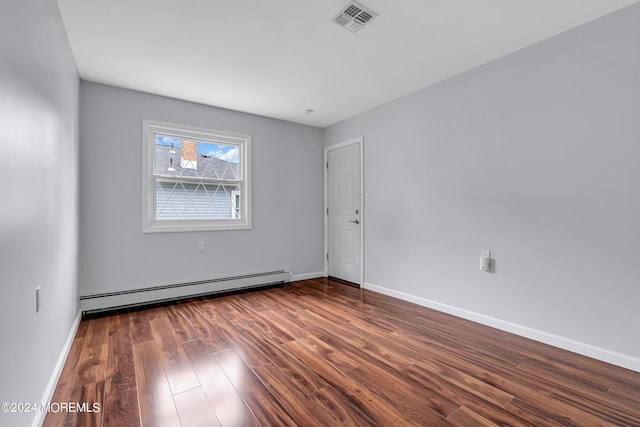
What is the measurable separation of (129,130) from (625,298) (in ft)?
15.7

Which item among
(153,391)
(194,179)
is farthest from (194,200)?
(153,391)

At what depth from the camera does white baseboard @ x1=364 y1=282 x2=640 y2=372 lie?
2020 mm

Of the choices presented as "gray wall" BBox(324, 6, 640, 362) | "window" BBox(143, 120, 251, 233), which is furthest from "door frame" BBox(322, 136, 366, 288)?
"window" BBox(143, 120, 251, 233)

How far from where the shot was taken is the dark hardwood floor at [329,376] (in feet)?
5.00

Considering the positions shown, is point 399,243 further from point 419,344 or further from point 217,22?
point 217,22

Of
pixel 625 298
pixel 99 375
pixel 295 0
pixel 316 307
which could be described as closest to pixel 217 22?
pixel 295 0

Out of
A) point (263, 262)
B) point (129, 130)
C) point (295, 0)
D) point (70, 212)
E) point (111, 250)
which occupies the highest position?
point (295, 0)

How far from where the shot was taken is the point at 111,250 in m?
3.25

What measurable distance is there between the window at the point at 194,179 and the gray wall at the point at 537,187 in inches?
87.8

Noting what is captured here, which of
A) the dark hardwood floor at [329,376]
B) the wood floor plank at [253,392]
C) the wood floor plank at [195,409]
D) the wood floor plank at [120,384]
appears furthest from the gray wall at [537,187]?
the wood floor plank at [120,384]

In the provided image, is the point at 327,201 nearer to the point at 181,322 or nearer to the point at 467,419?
the point at 181,322

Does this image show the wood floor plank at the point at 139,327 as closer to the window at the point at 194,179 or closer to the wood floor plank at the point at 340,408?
the window at the point at 194,179

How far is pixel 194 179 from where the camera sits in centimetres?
383

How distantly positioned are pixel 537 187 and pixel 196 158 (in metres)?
3.78
